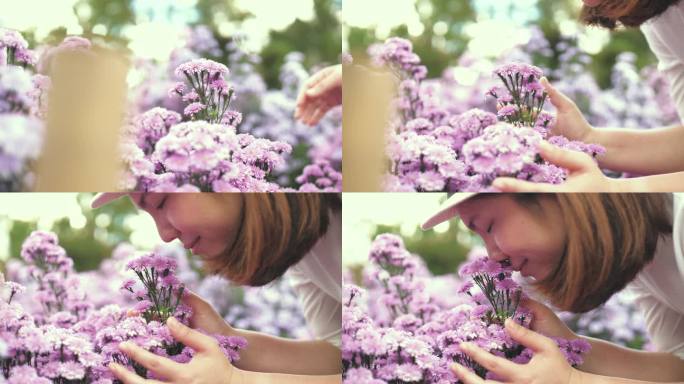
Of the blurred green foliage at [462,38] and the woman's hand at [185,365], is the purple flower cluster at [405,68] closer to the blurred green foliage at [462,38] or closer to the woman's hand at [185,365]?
the blurred green foliage at [462,38]

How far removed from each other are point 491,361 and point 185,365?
29.4 inches

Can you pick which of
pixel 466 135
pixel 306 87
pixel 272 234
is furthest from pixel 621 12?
pixel 272 234

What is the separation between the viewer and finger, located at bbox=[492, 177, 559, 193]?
6.37ft

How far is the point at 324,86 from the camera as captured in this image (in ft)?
6.59

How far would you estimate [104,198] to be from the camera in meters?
1.99

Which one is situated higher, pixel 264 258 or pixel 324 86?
pixel 324 86

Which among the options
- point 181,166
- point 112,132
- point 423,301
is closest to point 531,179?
point 423,301

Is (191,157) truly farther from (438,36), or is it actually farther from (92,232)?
(438,36)

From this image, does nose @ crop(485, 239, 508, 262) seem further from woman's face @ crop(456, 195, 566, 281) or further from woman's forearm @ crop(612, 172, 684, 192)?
woman's forearm @ crop(612, 172, 684, 192)

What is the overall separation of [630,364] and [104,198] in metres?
1.38

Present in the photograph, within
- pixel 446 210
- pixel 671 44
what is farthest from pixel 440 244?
pixel 671 44

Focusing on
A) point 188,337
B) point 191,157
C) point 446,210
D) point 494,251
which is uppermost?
point 191,157

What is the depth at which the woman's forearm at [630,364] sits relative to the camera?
6.55ft

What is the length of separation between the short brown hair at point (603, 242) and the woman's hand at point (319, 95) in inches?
24.0
